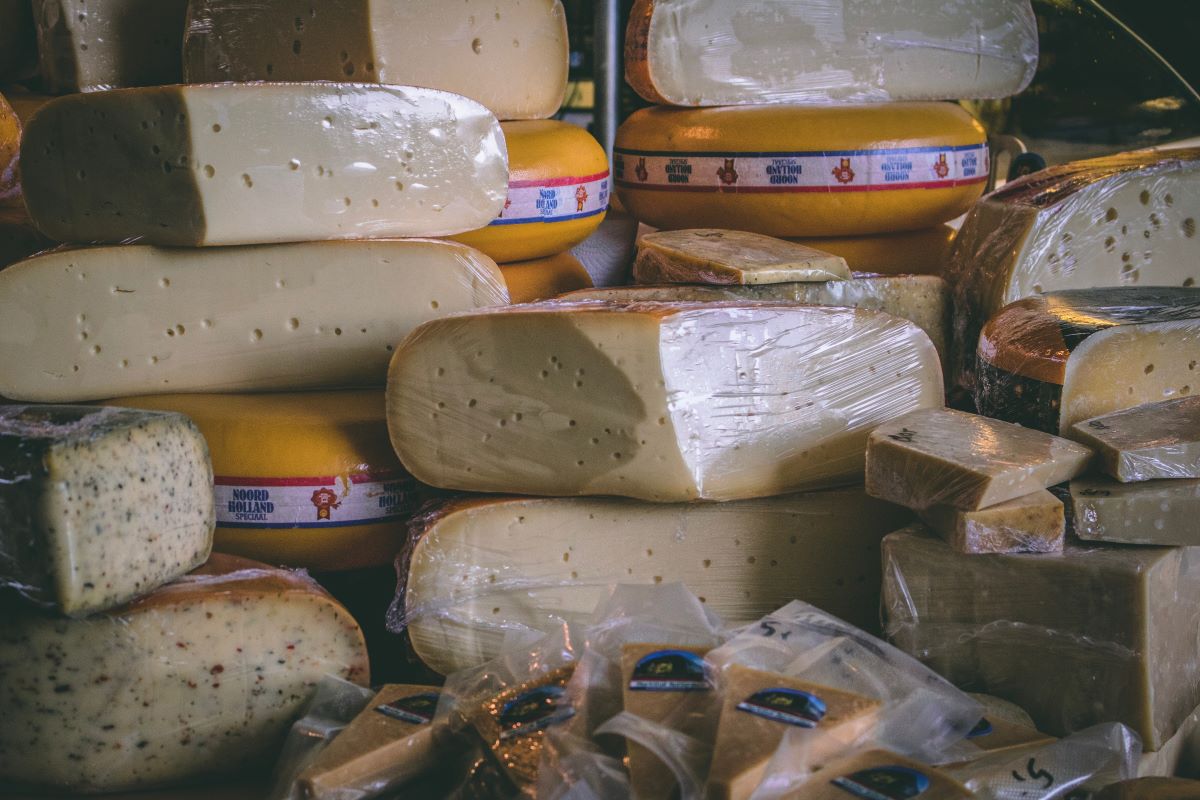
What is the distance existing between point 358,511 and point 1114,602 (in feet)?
3.08

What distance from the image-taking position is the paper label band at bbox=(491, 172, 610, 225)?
178cm

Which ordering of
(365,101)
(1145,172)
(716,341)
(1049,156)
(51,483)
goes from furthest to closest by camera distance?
(1049,156) → (1145,172) → (365,101) → (716,341) → (51,483)

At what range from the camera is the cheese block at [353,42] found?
1.56 m

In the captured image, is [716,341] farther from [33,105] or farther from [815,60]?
[33,105]

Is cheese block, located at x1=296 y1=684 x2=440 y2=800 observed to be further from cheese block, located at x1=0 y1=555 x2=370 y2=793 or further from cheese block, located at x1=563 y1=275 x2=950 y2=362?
cheese block, located at x1=563 y1=275 x2=950 y2=362

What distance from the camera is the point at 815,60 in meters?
1.96

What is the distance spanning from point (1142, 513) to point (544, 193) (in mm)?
1047

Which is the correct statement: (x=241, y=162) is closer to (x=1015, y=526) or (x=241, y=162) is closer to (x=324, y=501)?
(x=324, y=501)

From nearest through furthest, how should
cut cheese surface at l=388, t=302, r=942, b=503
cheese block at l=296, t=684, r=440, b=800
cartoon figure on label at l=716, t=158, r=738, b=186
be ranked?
1. cheese block at l=296, t=684, r=440, b=800
2. cut cheese surface at l=388, t=302, r=942, b=503
3. cartoon figure on label at l=716, t=158, r=738, b=186

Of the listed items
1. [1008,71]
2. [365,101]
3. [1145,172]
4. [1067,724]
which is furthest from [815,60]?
[1067,724]

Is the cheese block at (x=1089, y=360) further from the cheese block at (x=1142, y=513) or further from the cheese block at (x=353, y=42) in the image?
the cheese block at (x=353, y=42)

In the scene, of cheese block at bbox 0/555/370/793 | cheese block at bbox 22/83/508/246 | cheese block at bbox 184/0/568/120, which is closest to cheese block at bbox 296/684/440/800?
cheese block at bbox 0/555/370/793

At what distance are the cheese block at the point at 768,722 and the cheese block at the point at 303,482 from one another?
0.62 meters

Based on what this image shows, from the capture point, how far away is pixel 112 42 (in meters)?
1.83
